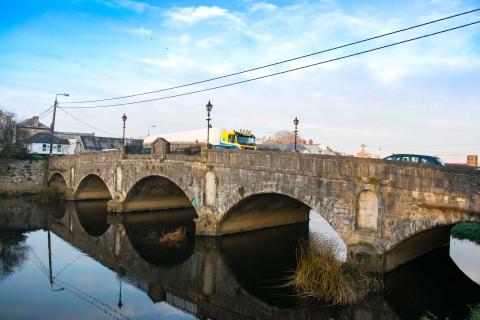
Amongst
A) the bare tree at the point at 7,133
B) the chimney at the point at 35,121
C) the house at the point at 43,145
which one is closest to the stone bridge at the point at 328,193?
the bare tree at the point at 7,133

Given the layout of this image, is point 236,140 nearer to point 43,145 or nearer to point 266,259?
point 266,259

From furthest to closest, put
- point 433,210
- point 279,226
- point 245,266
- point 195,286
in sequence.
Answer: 1. point 279,226
2. point 245,266
3. point 195,286
4. point 433,210

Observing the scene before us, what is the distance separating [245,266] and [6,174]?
32.2m

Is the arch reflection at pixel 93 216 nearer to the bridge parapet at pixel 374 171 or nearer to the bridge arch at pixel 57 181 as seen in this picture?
the bridge arch at pixel 57 181

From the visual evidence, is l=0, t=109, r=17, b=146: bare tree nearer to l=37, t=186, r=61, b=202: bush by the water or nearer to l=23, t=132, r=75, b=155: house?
l=37, t=186, r=61, b=202: bush by the water

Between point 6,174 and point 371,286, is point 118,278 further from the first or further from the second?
point 6,174

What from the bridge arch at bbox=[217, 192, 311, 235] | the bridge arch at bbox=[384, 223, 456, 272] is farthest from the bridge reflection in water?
the bridge arch at bbox=[384, 223, 456, 272]

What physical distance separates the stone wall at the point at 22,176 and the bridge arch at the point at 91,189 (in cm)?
708

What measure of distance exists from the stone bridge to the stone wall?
54.2ft

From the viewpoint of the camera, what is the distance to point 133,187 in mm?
26875

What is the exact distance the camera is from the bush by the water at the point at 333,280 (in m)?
11.8

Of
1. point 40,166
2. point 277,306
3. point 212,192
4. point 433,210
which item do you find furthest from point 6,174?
point 433,210

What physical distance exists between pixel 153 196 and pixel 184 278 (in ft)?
49.0

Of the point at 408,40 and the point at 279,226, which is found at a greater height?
the point at 408,40
